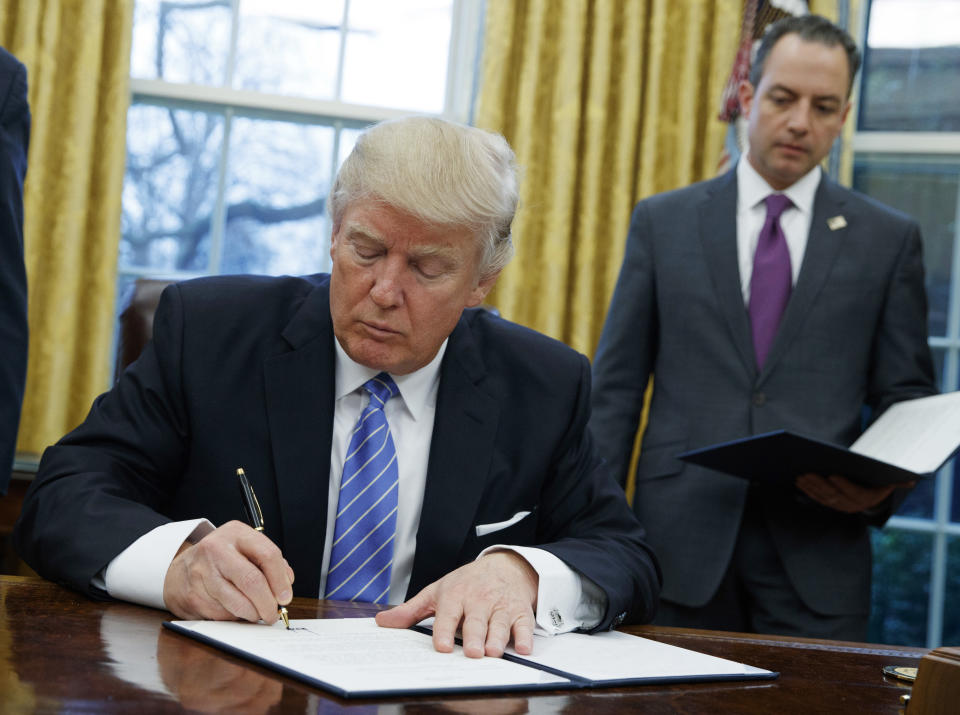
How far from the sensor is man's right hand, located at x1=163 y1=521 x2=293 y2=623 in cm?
129

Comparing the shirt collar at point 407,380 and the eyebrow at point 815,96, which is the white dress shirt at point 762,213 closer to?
the eyebrow at point 815,96

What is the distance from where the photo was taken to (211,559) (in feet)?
4.35

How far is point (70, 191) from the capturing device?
12.2 ft

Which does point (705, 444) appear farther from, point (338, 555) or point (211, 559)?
point (211, 559)

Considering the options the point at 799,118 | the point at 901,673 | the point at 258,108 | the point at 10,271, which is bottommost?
the point at 901,673

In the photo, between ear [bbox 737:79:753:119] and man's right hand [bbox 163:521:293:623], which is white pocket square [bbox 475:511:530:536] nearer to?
man's right hand [bbox 163:521:293:623]

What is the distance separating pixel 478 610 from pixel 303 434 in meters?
0.55

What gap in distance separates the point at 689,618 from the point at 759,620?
163mm

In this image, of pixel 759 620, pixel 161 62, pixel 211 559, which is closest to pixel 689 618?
pixel 759 620

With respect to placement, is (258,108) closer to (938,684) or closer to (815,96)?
(815,96)

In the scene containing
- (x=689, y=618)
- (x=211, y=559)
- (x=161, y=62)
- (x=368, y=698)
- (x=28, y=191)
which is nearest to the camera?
(x=368, y=698)

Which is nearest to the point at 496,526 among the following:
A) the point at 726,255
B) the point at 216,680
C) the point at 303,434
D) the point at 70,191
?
the point at 303,434

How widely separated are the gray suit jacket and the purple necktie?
0.13 feet

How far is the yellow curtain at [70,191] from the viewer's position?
3684 millimetres
